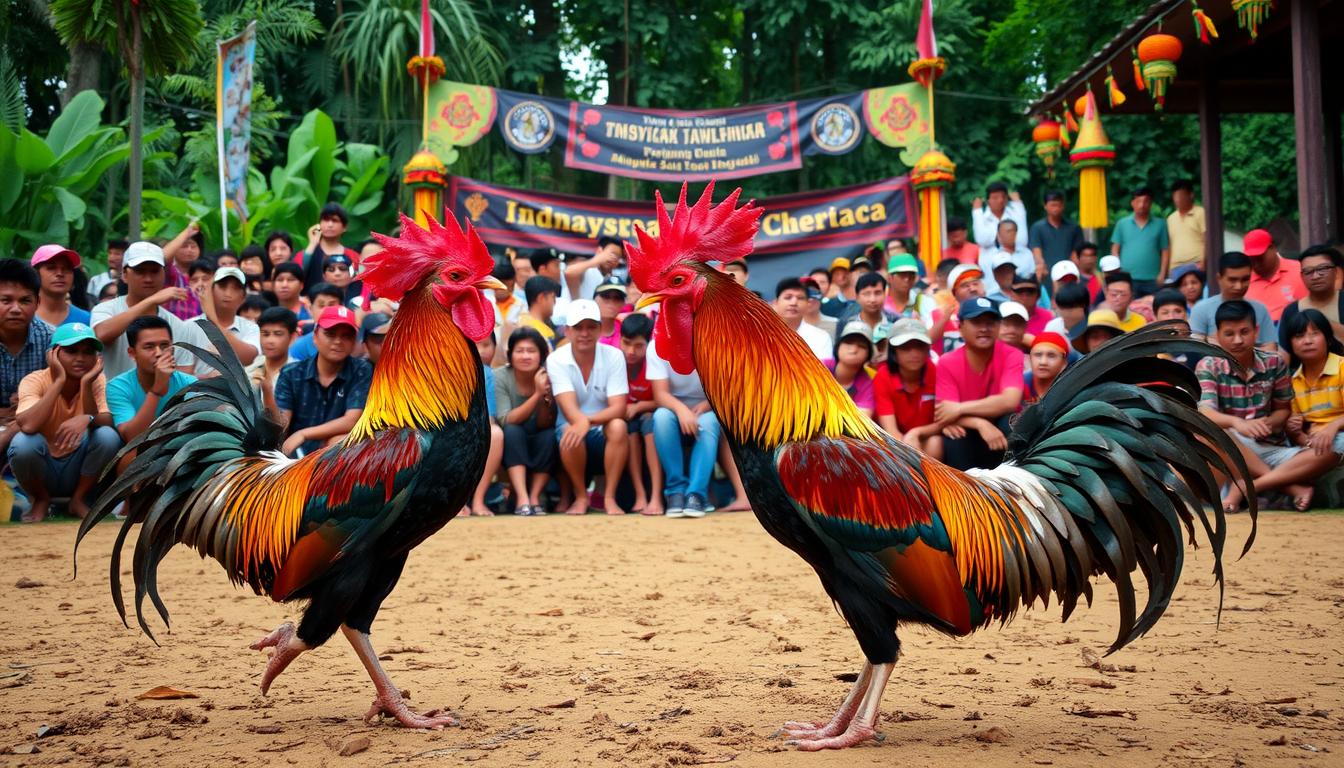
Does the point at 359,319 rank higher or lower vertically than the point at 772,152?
lower

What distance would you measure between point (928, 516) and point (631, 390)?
631cm

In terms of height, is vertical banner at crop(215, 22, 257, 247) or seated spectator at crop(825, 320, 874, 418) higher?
vertical banner at crop(215, 22, 257, 247)

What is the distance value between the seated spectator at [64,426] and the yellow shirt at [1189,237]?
10.8 meters

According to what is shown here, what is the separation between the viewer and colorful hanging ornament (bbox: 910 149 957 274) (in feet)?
42.1

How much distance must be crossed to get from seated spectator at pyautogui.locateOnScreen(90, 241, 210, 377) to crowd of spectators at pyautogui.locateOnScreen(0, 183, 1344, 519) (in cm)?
2

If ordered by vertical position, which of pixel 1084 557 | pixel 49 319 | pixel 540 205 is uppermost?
pixel 540 205

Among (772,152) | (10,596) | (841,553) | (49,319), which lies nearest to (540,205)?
(772,152)

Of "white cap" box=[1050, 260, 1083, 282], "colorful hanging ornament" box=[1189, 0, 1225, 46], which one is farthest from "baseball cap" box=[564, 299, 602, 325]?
"colorful hanging ornament" box=[1189, 0, 1225, 46]

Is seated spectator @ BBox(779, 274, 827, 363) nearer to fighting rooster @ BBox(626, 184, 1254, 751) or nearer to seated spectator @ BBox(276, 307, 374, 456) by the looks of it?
seated spectator @ BBox(276, 307, 374, 456)

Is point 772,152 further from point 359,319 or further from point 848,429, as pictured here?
point 848,429

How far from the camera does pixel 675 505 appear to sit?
935 centimetres

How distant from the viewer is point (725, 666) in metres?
4.61

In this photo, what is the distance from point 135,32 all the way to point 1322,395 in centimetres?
1045

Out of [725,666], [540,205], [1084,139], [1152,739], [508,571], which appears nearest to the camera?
[1152,739]
